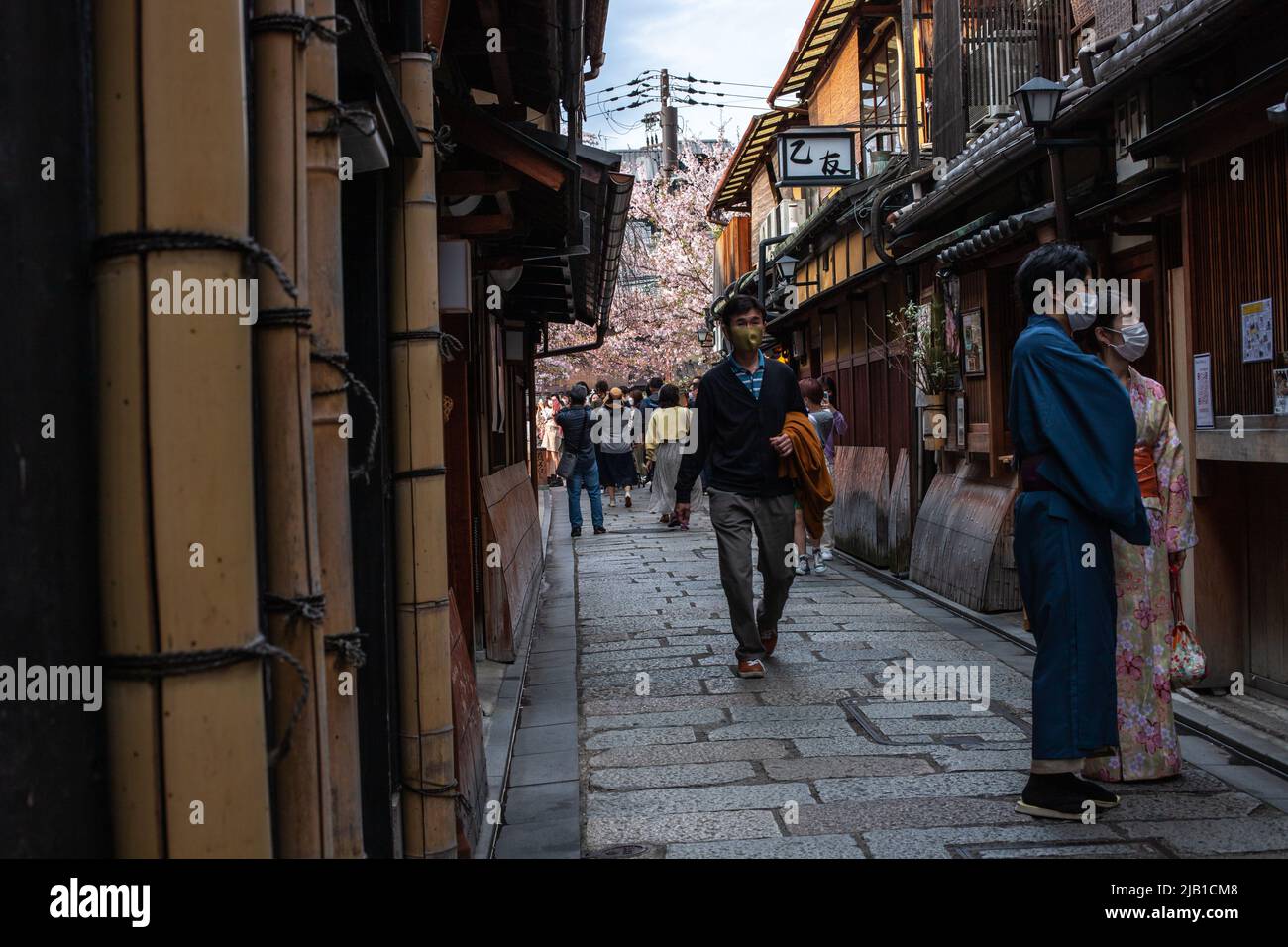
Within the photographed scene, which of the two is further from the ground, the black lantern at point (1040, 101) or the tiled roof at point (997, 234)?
the black lantern at point (1040, 101)

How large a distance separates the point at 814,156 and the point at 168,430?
1698 cm

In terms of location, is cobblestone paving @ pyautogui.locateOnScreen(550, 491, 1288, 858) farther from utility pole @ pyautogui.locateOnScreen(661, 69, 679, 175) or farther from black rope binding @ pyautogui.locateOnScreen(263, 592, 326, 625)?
utility pole @ pyautogui.locateOnScreen(661, 69, 679, 175)

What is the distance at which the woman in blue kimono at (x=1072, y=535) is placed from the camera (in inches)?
204

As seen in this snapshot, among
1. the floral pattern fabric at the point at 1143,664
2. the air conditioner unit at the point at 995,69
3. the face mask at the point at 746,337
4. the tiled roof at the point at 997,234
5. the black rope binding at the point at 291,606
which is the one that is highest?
the air conditioner unit at the point at 995,69

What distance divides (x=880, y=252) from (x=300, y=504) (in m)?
13.2

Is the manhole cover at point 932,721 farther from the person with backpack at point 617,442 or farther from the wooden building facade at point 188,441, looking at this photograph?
the person with backpack at point 617,442

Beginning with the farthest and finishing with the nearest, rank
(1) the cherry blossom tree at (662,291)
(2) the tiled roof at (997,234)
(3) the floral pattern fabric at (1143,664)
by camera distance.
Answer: (1) the cherry blossom tree at (662,291) < (2) the tiled roof at (997,234) < (3) the floral pattern fabric at (1143,664)

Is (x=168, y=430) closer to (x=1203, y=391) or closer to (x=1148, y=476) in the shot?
(x=1148, y=476)

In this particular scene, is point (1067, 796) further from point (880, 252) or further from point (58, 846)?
point (880, 252)

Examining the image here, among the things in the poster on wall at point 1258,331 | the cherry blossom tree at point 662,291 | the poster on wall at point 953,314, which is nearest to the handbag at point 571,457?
the poster on wall at point 953,314

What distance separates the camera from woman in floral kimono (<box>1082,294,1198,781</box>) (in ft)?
18.7

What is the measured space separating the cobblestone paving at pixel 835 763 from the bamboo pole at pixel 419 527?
3.74 feet

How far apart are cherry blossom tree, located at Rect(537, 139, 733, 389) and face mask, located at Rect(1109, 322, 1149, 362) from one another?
37.1 meters

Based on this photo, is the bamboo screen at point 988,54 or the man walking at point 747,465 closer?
the man walking at point 747,465
